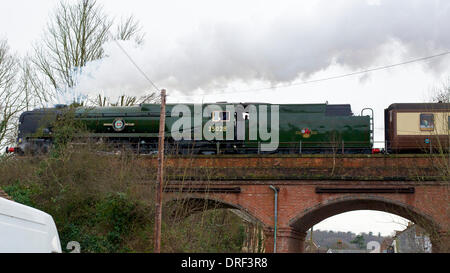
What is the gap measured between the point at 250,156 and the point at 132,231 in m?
6.90

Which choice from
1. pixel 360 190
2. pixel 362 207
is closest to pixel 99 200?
pixel 360 190

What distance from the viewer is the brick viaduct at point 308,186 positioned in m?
23.7

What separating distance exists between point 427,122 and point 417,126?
51cm

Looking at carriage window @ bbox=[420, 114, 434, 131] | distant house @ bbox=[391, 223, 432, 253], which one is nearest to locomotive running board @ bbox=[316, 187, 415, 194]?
distant house @ bbox=[391, 223, 432, 253]

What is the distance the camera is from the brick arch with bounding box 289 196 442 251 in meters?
23.4

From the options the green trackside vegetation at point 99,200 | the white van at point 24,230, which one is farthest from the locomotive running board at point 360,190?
the white van at point 24,230

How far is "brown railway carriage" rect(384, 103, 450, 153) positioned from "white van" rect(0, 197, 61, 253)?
2306cm

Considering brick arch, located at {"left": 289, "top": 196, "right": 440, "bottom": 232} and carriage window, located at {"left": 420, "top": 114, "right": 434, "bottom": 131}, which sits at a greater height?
carriage window, located at {"left": 420, "top": 114, "right": 434, "bottom": 131}

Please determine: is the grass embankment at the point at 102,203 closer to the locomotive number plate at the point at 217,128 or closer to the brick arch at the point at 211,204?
the brick arch at the point at 211,204

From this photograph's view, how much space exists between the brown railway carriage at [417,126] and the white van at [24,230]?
75.7ft

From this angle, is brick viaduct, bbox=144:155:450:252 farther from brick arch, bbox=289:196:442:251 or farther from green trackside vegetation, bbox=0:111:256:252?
green trackside vegetation, bbox=0:111:256:252

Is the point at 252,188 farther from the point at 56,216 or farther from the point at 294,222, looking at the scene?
the point at 56,216

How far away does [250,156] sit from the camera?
84.2 ft

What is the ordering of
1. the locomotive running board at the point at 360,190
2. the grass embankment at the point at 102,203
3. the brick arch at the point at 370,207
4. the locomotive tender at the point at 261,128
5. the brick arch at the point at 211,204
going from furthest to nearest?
the locomotive tender at the point at 261,128 < the brick arch at the point at 211,204 < the locomotive running board at the point at 360,190 < the brick arch at the point at 370,207 < the grass embankment at the point at 102,203
